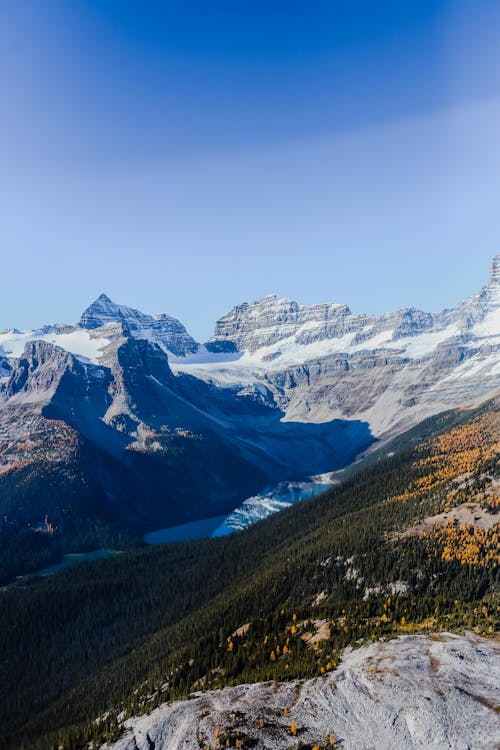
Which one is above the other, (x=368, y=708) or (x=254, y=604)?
(x=368, y=708)

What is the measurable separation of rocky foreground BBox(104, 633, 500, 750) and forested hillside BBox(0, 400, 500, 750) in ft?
16.5

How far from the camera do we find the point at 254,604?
115375 millimetres

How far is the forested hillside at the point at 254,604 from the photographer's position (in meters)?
84.1

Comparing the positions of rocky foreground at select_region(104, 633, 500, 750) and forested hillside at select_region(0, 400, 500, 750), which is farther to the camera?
forested hillside at select_region(0, 400, 500, 750)

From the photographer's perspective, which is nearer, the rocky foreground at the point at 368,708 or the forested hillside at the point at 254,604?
the rocky foreground at the point at 368,708

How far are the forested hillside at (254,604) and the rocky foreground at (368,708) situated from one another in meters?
5.04

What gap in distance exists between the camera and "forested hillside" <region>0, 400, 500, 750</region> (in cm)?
8406

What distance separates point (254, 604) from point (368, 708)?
56.7 m

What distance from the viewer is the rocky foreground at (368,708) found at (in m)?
57.4

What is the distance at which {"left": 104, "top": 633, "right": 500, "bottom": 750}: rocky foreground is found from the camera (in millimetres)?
57438

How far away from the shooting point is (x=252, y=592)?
124 metres

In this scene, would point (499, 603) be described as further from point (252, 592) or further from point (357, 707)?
point (252, 592)

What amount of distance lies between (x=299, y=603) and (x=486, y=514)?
43089 millimetres

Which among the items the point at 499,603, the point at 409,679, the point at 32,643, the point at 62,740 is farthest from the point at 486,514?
the point at 32,643
